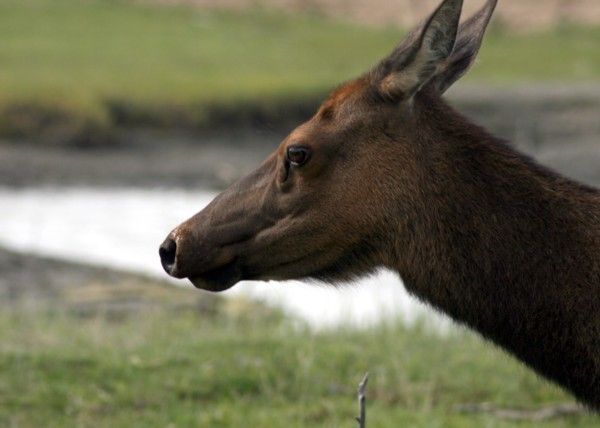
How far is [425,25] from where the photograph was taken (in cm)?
532

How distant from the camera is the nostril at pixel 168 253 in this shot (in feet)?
19.0

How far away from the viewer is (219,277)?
5871mm

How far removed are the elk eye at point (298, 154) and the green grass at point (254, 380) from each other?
2138 millimetres

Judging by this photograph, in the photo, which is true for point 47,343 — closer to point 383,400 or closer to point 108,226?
point 383,400

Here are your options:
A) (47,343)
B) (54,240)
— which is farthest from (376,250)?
(54,240)

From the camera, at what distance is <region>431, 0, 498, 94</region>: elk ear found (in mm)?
5676

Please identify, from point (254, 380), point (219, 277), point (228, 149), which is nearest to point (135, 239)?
point (228, 149)

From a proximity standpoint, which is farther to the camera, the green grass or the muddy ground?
the muddy ground

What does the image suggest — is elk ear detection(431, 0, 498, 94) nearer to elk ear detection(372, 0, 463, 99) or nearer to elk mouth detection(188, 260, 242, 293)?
elk ear detection(372, 0, 463, 99)

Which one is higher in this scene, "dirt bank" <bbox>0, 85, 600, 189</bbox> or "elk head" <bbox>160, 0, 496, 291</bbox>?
"dirt bank" <bbox>0, 85, 600, 189</bbox>

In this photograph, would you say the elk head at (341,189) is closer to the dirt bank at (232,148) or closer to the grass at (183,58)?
the dirt bank at (232,148)

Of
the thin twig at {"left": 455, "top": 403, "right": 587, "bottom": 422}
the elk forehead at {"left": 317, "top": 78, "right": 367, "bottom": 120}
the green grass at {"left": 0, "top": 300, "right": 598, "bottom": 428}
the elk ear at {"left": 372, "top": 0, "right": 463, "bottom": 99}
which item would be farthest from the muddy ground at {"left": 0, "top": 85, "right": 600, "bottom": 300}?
the elk ear at {"left": 372, "top": 0, "right": 463, "bottom": 99}

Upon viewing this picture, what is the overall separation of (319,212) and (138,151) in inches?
547

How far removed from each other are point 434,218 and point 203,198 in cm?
1201
